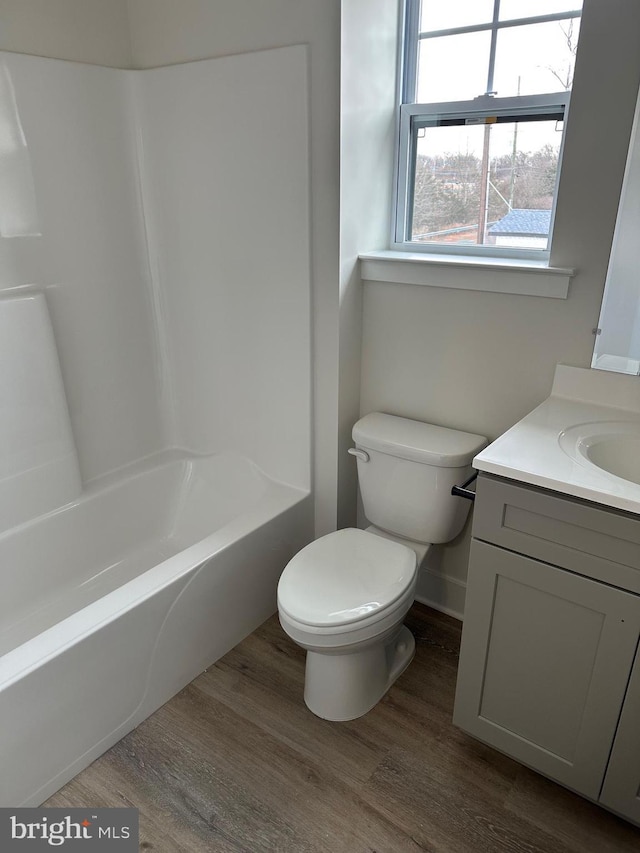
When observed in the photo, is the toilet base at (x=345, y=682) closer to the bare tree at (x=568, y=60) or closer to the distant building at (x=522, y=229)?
the distant building at (x=522, y=229)

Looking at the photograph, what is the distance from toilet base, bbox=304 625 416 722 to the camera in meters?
1.81

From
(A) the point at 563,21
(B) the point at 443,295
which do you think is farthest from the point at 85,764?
(A) the point at 563,21

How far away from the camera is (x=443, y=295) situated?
6.43ft

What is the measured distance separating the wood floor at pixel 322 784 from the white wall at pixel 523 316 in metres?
0.64

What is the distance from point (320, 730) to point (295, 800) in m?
0.23

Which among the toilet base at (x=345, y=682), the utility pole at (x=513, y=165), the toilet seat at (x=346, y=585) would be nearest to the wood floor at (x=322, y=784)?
the toilet base at (x=345, y=682)

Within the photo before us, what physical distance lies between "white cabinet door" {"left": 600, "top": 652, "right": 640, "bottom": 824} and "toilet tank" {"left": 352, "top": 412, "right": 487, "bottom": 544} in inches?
29.1

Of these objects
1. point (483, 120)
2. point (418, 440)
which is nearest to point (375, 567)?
point (418, 440)

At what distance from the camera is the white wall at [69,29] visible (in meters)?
1.89

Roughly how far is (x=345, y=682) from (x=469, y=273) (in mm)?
1275

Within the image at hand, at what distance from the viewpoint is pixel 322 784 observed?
165cm

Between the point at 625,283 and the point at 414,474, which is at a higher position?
the point at 625,283

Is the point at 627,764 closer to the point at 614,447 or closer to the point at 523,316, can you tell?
the point at 614,447

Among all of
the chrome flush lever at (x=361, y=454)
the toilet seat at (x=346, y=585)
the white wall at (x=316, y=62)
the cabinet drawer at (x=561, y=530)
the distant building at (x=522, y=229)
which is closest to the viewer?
the cabinet drawer at (x=561, y=530)
